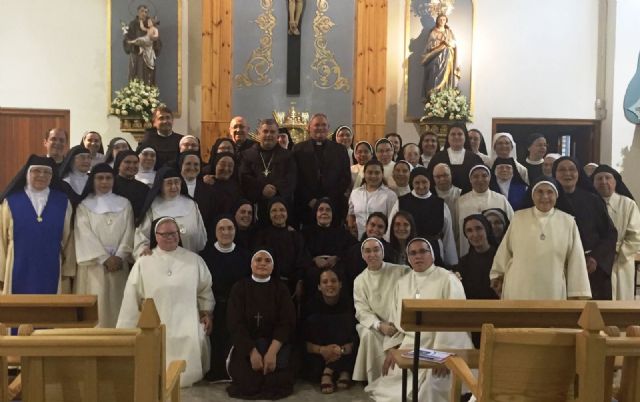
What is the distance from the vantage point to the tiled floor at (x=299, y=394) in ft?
16.6

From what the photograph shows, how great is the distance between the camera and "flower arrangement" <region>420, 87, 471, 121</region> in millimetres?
9523

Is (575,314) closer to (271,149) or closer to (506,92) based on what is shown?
(271,149)

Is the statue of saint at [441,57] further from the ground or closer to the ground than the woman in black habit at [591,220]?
further from the ground

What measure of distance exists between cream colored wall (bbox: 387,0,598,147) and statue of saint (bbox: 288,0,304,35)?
55.1 inches

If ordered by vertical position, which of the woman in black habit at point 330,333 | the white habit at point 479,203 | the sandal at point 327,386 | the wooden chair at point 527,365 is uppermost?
the white habit at point 479,203

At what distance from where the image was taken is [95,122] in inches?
394

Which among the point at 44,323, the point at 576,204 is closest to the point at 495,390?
the point at 44,323

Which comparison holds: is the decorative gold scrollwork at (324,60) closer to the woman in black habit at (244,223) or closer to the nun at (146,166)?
the nun at (146,166)

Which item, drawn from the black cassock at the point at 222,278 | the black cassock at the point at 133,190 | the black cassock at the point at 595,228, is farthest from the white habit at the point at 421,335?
the black cassock at the point at 133,190

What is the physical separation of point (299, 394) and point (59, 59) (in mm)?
6976

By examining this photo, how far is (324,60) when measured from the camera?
1043 centimetres

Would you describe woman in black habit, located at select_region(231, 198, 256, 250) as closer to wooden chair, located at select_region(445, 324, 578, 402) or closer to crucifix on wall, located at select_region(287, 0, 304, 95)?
wooden chair, located at select_region(445, 324, 578, 402)

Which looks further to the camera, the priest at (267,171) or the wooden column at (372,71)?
the wooden column at (372,71)

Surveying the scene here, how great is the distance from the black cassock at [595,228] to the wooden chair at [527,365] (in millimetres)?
3584
